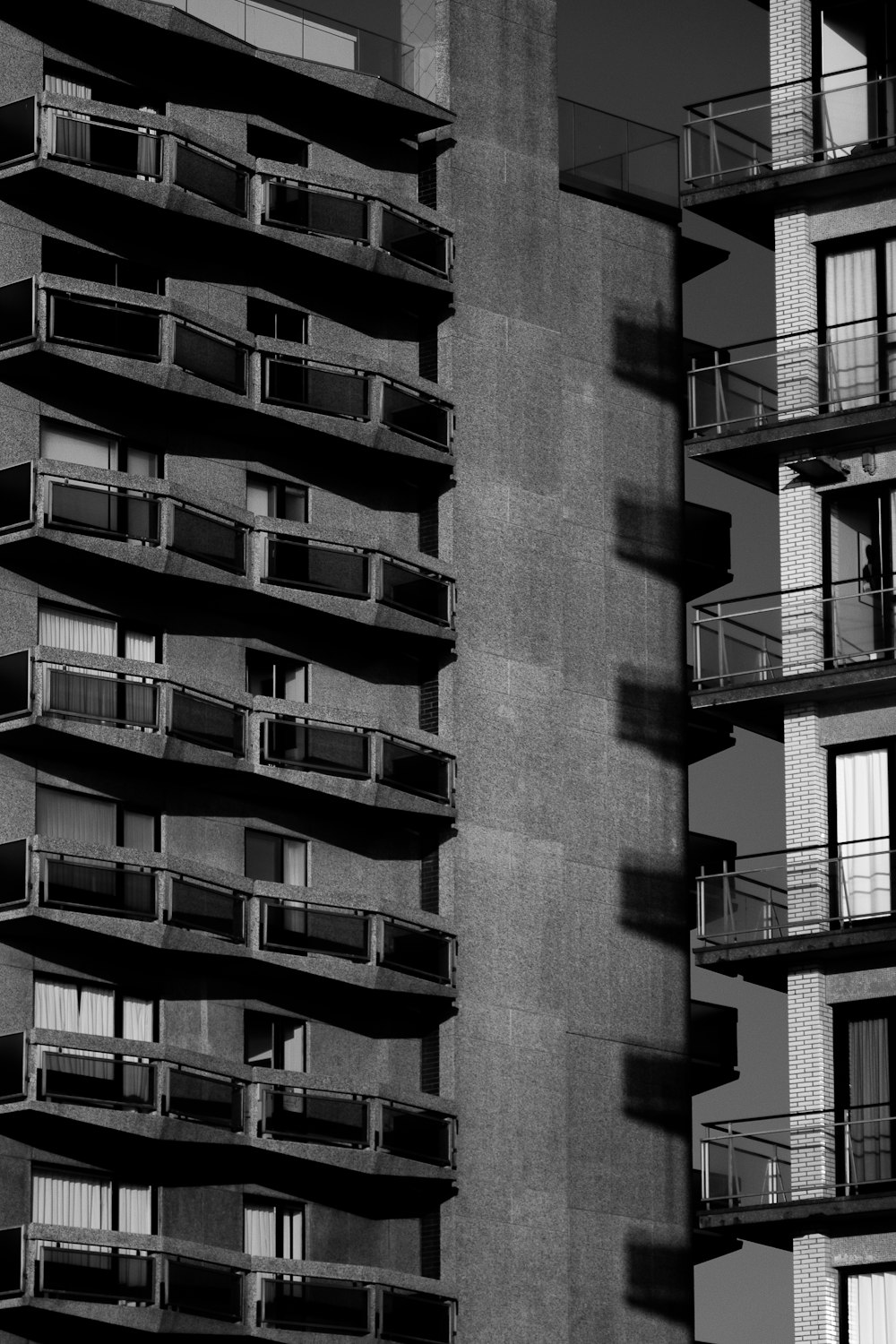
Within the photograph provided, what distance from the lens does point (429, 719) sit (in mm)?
77812

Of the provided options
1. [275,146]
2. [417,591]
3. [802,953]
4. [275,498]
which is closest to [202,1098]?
[802,953]

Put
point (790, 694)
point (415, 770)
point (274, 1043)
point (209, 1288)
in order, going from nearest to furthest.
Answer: point (790, 694) → point (209, 1288) → point (274, 1043) → point (415, 770)

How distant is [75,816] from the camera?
71500mm

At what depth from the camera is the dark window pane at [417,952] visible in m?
74.4

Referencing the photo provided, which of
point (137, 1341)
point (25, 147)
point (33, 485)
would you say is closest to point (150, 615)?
point (33, 485)

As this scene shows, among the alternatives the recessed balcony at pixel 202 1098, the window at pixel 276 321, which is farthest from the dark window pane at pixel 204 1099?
the window at pixel 276 321

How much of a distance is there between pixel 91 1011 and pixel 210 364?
522 inches

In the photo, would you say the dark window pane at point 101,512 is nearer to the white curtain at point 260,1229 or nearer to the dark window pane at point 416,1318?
the white curtain at point 260,1229

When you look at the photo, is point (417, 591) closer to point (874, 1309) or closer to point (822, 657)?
point (822, 657)

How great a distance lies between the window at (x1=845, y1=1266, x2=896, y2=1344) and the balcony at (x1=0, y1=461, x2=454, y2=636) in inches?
708

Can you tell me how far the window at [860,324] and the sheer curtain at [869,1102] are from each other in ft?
38.7

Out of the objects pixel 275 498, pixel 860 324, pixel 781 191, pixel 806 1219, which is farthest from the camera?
pixel 275 498

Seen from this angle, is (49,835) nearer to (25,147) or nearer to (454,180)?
(25,147)

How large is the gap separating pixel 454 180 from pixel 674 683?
1186cm
